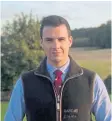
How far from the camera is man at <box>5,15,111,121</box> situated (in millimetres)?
1730

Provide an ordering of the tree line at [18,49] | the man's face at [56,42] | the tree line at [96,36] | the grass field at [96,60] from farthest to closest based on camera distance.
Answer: the tree line at [18,49] < the grass field at [96,60] < the tree line at [96,36] < the man's face at [56,42]

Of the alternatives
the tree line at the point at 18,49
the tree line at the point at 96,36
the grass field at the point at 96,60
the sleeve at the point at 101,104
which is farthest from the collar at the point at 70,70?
the tree line at the point at 18,49

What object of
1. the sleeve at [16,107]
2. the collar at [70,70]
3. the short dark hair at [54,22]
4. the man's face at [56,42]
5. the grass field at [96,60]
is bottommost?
the grass field at [96,60]

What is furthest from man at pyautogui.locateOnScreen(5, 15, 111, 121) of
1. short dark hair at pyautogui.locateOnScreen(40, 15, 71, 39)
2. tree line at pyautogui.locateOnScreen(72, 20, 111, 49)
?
tree line at pyautogui.locateOnScreen(72, 20, 111, 49)

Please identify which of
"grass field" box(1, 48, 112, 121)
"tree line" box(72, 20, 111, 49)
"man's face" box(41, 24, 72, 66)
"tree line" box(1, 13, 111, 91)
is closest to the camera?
"man's face" box(41, 24, 72, 66)

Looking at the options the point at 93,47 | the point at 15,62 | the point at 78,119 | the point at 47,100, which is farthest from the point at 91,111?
the point at 15,62

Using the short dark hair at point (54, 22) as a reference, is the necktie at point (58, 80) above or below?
below

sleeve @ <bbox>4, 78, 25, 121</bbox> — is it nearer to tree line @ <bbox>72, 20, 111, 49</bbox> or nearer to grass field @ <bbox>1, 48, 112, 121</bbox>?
tree line @ <bbox>72, 20, 111, 49</bbox>

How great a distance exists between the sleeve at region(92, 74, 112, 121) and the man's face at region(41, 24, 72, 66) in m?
0.22

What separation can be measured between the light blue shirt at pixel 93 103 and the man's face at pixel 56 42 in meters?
0.09

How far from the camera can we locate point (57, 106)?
1736 millimetres

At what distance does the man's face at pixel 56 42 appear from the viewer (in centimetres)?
169

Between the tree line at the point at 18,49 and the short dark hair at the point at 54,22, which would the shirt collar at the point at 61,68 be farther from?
the tree line at the point at 18,49

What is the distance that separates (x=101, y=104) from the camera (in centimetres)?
174
